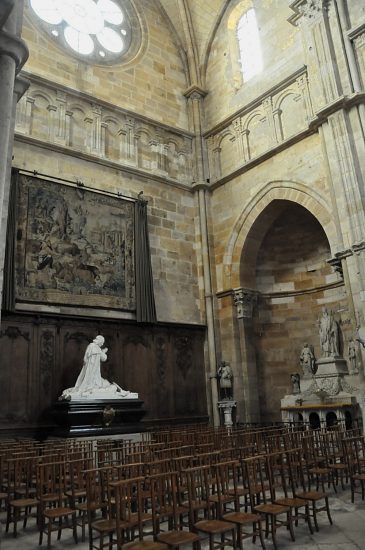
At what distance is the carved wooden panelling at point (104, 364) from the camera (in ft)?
35.6

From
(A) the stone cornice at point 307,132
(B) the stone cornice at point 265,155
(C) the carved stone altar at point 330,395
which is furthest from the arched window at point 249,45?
(C) the carved stone altar at point 330,395

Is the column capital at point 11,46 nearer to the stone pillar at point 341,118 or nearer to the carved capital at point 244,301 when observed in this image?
the stone pillar at point 341,118

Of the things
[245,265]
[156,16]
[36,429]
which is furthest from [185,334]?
[156,16]

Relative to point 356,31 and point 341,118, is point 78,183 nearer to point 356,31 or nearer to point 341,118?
point 341,118

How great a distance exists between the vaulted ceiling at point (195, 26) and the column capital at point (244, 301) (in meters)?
8.17

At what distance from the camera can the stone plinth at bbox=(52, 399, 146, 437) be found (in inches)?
388

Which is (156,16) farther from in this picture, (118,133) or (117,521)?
(117,521)

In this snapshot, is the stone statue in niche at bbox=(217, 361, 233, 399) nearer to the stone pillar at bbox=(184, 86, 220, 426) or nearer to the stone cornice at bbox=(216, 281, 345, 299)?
the stone pillar at bbox=(184, 86, 220, 426)

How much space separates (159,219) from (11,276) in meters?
5.38

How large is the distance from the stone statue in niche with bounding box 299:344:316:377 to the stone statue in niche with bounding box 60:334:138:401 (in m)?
5.23

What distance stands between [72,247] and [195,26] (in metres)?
10.4

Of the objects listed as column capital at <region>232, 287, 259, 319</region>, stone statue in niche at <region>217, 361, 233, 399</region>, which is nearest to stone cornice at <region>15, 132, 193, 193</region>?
column capital at <region>232, 287, 259, 319</region>

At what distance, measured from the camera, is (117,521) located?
350cm

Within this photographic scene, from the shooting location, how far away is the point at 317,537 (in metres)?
4.41
